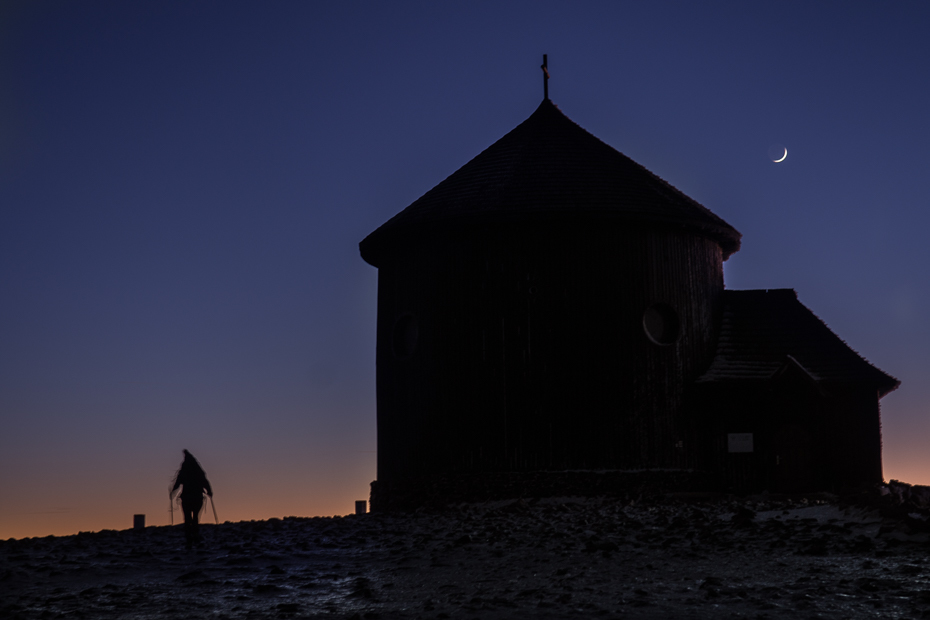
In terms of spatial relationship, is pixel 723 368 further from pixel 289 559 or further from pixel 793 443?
pixel 289 559

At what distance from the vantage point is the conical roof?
22.1 meters

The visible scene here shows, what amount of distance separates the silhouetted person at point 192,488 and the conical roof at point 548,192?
878 centimetres

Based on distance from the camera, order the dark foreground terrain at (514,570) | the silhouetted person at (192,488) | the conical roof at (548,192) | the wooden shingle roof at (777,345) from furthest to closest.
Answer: the wooden shingle roof at (777,345)
the conical roof at (548,192)
the silhouetted person at (192,488)
the dark foreground terrain at (514,570)

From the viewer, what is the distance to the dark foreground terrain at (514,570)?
7.91m

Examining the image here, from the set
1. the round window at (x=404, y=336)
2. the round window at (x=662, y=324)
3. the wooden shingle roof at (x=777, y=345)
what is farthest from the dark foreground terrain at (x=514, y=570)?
the round window at (x=404, y=336)

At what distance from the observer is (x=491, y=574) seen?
9.99 metres

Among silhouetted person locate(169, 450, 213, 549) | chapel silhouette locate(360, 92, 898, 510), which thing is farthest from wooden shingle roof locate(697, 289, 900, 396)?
silhouetted person locate(169, 450, 213, 549)

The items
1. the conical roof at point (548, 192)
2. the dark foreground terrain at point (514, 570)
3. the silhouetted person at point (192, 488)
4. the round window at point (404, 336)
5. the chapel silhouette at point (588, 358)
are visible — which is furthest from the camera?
the round window at point (404, 336)

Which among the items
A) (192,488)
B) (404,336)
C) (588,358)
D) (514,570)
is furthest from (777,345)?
(514,570)

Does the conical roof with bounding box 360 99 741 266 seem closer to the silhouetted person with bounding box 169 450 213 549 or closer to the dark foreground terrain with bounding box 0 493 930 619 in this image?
the dark foreground terrain with bounding box 0 493 930 619

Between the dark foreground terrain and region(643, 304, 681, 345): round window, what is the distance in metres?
7.23

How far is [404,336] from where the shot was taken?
24.0 meters

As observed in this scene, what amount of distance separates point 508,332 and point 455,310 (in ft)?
4.32

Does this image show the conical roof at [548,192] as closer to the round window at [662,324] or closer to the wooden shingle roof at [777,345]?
the wooden shingle roof at [777,345]
